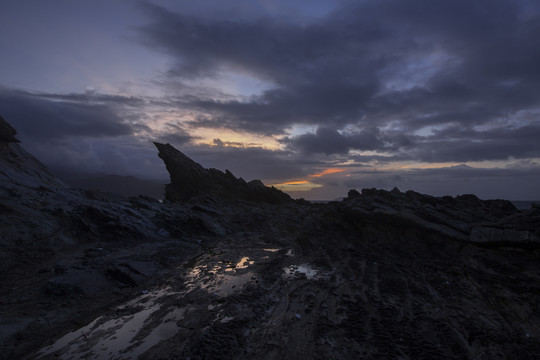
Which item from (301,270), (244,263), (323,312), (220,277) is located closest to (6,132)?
(244,263)

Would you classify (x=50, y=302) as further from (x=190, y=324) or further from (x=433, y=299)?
(x=433, y=299)

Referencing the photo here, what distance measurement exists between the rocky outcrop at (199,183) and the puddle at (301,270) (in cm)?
3688

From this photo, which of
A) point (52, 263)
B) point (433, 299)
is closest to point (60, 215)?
point (52, 263)

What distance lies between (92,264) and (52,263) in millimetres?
2658

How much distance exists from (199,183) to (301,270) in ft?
139

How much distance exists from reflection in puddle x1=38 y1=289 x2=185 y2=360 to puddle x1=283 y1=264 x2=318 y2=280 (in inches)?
248

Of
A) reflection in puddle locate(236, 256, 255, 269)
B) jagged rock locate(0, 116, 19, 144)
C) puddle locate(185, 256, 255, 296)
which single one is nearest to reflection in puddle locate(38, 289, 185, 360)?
puddle locate(185, 256, 255, 296)

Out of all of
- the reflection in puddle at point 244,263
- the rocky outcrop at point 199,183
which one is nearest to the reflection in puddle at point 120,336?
the reflection in puddle at point 244,263

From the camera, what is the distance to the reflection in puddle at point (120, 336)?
7.11m

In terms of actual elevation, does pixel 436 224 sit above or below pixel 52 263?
above

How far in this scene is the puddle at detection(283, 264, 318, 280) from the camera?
44.5 ft

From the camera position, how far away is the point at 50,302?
1002 cm

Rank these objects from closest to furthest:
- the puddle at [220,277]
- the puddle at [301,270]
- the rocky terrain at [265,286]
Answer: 1. the rocky terrain at [265,286]
2. the puddle at [220,277]
3. the puddle at [301,270]

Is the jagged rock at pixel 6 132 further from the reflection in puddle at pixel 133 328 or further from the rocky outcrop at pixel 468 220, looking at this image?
the rocky outcrop at pixel 468 220
